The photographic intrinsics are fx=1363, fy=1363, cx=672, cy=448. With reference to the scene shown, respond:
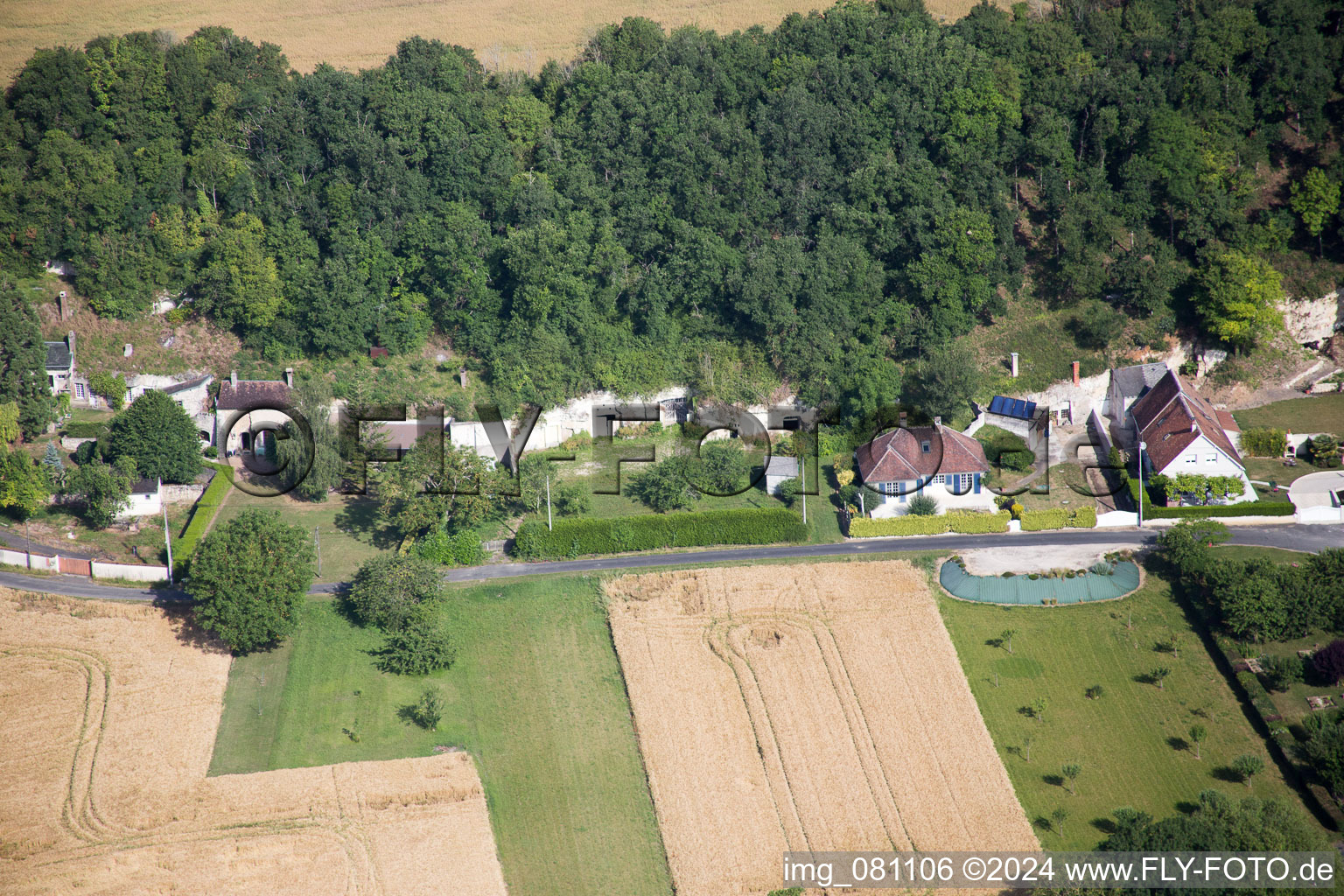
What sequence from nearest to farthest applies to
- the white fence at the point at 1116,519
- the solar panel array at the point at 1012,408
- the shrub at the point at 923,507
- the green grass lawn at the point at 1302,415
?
1. the white fence at the point at 1116,519
2. the shrub at the point at 923,507
3. the green grass lawn at the point at 1302,415
4. the solar panel array at the point at 1012,408

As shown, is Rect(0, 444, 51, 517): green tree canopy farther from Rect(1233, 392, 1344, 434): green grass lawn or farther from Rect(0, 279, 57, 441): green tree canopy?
Rect(1233, 392, 1344, 434): green grass lawn

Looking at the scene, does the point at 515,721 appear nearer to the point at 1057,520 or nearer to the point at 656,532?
the point at 656,532

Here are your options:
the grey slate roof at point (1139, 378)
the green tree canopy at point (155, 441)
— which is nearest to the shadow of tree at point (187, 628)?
the green tree canopy at point (155, 441)

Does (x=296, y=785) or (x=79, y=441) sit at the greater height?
(x=79, y=441)

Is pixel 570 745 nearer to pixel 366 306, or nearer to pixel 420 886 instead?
pixel 420 886

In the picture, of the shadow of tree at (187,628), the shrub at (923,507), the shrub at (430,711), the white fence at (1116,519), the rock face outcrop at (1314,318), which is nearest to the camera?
the shrub at (430,711)

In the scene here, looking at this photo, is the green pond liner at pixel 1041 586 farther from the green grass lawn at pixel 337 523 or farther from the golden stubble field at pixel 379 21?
the golden stubble field at pixel 379 21

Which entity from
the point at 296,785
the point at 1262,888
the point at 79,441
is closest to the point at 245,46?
the point at 79,441
